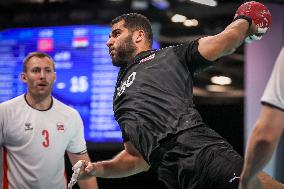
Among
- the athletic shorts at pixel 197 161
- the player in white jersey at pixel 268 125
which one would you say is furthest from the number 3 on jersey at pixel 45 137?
the player in white jersey at pixel 268 125

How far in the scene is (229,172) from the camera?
289 centimetres

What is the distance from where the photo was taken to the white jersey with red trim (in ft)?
14.3

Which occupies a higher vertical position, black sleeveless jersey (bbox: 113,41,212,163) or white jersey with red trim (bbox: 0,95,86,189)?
black sleeveless jersey (bbox: 113,41,212,163)

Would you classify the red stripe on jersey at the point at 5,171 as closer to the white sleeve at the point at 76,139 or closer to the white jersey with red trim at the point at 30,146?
the white jersey with red trim at the point at 30,146

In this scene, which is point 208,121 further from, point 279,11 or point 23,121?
point 23,121

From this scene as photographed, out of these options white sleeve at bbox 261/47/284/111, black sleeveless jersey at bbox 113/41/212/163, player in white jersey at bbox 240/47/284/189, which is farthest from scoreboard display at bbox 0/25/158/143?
white sleeve at bbox 261/47/284/111

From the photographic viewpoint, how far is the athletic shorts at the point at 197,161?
9.54 ft

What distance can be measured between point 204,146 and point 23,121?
1854mm

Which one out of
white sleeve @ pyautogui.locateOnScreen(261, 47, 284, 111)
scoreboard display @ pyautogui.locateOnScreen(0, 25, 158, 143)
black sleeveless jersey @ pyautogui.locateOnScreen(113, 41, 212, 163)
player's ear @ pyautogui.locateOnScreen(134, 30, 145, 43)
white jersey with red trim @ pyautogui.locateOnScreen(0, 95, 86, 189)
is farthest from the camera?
scoreboard display @ pyautogui.locateOnScreen(0, 25, 158, 143)

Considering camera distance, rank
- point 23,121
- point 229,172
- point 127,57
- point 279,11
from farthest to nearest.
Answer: point 279,11, point 23,121, point 127,57, point 229,172

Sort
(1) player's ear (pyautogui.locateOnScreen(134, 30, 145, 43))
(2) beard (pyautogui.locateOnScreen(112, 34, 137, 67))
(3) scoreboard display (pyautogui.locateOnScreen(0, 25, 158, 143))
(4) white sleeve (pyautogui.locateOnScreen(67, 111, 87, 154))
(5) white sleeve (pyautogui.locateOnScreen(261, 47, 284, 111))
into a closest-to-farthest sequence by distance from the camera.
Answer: (5) white sleeve (pyautogui.locateOnScreen(261, 47, 284, 111)) → (2) beard (pyautogui.locateOnScreen(112, 34, 137, 67)) → (1) player's ear (pyautogui.locateOnScreen(134, 30, 145, 43)) → (4) white sleeve (pyautogui.locateOnScreen(67, 111, 87, 154)) → (3) scoreboard display (pyautogui.locateOnScreen(0, 25, 158, 143))

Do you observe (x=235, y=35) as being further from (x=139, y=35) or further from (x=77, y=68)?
(x=77, y=68)

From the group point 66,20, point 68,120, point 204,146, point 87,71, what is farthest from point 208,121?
point 204,146

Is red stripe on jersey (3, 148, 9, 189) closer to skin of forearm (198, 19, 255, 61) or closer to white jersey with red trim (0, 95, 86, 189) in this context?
white jersey with red trim (0, 95, 86, 189)
